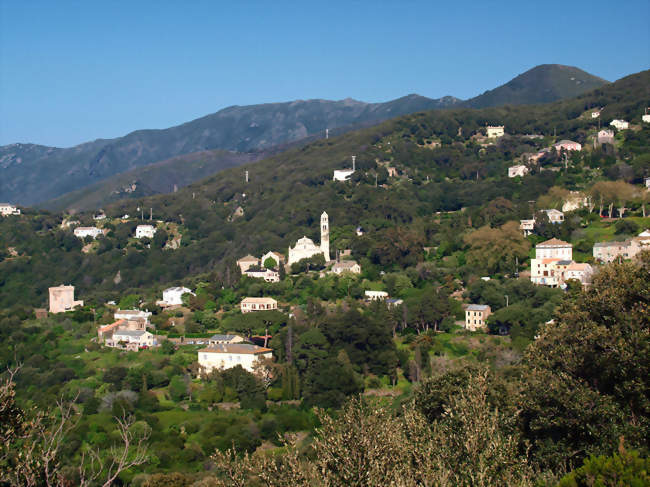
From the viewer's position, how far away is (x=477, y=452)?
12.6 metres

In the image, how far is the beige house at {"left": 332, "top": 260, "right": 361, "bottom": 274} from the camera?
2009 inches

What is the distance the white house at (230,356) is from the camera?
38.4m

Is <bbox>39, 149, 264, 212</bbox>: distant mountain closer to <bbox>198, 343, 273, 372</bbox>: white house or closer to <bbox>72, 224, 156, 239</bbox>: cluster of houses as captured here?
<bbox>72, 224, 156, 239</bbox>: cluster of houses

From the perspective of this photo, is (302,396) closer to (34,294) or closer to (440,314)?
(440,314)

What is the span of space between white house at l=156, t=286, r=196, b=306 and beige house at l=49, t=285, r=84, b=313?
22.9 feet

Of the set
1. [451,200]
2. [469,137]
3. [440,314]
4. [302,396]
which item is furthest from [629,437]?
[469,137]

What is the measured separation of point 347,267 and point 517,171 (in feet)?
95.0

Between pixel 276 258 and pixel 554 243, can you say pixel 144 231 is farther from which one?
pixel 554 243

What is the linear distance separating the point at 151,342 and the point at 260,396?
36.0 feet

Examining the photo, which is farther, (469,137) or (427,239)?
(469,137)

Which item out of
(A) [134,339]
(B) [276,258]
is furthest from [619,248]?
(A) [134,339]

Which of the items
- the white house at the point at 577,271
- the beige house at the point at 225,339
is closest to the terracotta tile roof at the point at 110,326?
the beige house at the point at 225,339

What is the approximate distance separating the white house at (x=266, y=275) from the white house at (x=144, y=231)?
30.5 meters

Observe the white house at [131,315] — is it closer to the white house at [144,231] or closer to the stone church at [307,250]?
the stone church at [307,250]
